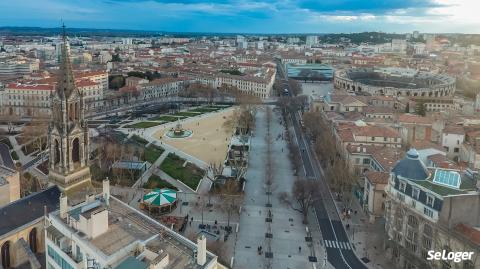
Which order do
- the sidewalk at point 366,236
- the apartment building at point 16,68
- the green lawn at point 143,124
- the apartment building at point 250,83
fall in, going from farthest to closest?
the apartment building at point 16,68 < the apartment building at point 250,83 < the green lawn at point 143,124 < the sidewalk at point 366,236

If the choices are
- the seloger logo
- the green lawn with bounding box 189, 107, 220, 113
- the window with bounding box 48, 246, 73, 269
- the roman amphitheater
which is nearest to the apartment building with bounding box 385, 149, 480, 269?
the seloger logo

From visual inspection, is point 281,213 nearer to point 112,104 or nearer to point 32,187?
point 32,187

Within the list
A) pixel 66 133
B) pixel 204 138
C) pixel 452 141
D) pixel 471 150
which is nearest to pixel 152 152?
pixel 204 138

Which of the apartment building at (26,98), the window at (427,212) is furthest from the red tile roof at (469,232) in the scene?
the apartment building at (26,98)

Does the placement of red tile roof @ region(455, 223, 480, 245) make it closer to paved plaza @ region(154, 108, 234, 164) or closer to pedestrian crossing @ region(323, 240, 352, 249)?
pedestrian crossing @ region(323, 240, 352, 249)

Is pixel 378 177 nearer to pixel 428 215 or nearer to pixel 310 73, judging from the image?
pixel 428 215

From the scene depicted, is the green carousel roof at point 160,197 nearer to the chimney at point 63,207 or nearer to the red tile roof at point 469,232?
the chimney at point 63,207

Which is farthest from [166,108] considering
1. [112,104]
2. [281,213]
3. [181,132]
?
[281,213]
